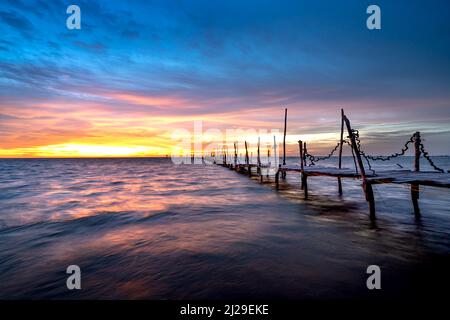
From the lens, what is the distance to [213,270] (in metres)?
6.03

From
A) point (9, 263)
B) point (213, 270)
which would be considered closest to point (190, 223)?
point (213, 270)

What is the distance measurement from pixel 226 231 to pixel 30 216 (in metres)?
10.6

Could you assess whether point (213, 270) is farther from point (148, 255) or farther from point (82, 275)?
point (82, 275)

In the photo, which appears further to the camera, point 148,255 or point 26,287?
point 148,255

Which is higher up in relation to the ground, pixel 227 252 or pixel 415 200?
pixel 415 200

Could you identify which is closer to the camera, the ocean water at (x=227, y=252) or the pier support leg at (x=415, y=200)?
the ocean water at (x=227, y=252)

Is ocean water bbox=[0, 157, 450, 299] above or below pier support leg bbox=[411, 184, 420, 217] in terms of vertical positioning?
below

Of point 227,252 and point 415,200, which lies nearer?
point 227,252

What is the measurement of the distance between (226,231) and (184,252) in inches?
103

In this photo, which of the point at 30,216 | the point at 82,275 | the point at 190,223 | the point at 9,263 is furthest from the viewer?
Answer: the point at 30,216

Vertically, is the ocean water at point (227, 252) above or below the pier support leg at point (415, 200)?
below

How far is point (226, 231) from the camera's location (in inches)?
376

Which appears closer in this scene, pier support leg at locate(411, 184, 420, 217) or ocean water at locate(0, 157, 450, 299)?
ocean water at locate(0, 157, 450, 299)
